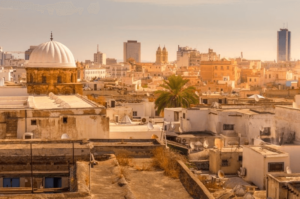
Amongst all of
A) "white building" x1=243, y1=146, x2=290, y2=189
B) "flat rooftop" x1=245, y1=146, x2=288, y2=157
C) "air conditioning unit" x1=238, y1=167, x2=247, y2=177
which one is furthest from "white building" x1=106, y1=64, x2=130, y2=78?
"white building" x1=243, y1=146, x2=290, y2=189

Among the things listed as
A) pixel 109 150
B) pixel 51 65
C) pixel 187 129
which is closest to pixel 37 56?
pixel 51 65

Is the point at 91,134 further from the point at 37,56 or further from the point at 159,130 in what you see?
the point at 37,56

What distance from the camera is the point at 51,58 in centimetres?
2612

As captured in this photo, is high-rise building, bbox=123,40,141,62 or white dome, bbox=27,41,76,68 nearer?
white dome, bbox=27,41,76,68

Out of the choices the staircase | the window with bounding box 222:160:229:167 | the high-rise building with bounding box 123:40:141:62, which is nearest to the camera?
the staircase

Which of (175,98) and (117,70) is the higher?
(117,70)

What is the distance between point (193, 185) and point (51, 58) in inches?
741

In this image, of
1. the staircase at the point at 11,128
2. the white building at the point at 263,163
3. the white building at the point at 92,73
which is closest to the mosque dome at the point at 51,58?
the staircase at the point at 11,128

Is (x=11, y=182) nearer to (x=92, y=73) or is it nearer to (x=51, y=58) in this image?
(x=51, y=58)

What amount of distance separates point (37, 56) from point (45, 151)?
55.5ft

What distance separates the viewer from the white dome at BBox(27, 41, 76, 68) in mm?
26031

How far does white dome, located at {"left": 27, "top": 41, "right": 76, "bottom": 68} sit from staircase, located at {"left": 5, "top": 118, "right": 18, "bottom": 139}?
10046 mm

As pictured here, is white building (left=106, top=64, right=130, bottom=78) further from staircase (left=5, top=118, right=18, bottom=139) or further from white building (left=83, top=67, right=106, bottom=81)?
staircase (left=5, top=118, right=18, bottom=139)

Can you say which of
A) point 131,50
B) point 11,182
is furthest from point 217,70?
point 131,50
